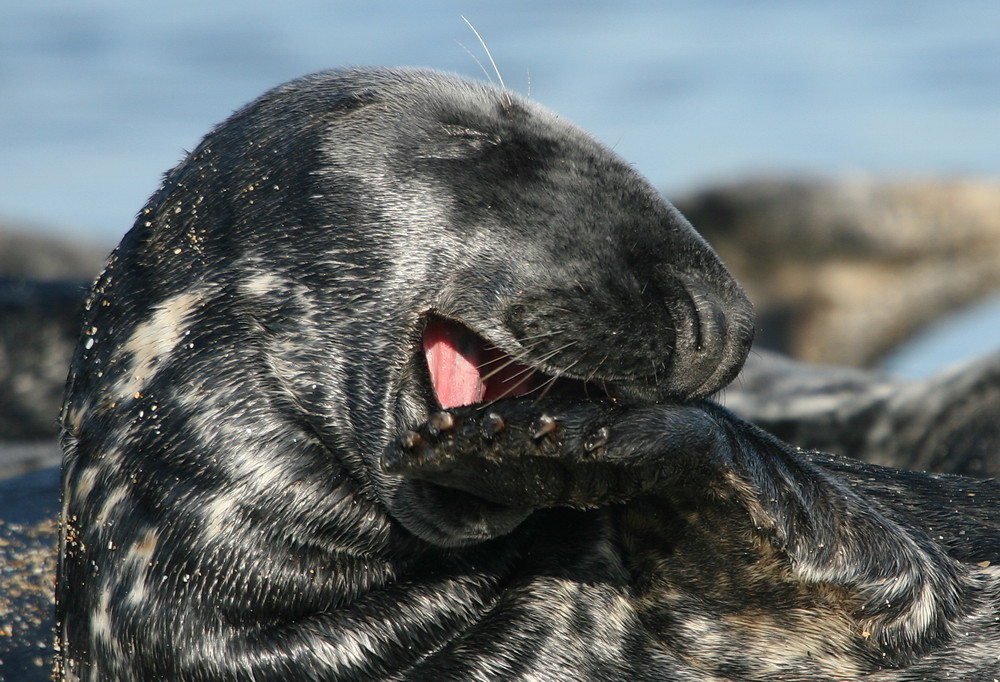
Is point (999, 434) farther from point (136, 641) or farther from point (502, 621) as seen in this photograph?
point (136, 641)

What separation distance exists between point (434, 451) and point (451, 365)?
45 centimetres

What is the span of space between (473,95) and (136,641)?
142 centimetres

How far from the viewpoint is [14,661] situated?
3555 millimetres

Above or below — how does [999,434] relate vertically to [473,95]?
below

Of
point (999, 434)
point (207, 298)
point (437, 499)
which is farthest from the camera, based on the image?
point (999, 434)

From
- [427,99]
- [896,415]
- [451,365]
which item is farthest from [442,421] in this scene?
[896,415]

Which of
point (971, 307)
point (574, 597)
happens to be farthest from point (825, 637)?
point (971, 307)

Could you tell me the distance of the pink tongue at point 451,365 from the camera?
2943 millimetres

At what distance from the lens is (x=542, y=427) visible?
258 centimetres

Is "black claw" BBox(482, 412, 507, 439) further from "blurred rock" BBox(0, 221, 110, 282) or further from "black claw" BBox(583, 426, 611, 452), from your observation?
"blurred rock" BBox(0, 221, 110, 282)

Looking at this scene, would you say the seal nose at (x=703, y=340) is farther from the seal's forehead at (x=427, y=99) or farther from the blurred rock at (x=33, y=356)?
the blurred rock at (x=33, y=356)

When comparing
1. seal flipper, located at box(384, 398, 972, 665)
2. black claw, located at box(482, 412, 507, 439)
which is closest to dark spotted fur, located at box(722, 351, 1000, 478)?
seal flipper, located at box(384, 398, 972, 665)

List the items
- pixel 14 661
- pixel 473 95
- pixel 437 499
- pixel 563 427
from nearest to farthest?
pixel 563 427 < pixel 437 499 < pixel 473 95 < pixel 14 661

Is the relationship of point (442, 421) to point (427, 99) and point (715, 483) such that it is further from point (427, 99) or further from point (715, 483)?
point (427, 99)
